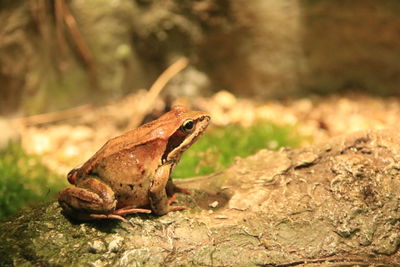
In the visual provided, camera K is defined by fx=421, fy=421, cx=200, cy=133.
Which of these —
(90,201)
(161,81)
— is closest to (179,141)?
(90,201)

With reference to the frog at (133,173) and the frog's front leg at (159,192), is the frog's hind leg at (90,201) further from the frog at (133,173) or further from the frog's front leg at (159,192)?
the frog's front leg at (159,192)

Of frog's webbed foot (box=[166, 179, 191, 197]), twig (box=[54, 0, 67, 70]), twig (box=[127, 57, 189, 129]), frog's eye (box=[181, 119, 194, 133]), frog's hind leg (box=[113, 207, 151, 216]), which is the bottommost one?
twig (box=[127, 57, 189, 129])

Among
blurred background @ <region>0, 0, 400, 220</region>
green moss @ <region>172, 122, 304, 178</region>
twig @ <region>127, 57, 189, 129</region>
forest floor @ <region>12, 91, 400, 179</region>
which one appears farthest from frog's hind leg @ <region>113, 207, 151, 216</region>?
twig @ <region>127, 57, 189, 129</region>

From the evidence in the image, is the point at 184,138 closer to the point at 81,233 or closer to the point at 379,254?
the point at 81,233

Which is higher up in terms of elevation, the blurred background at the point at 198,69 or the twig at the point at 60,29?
the twig at the point at 60,29

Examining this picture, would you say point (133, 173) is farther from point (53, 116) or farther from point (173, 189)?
point (53, 116)

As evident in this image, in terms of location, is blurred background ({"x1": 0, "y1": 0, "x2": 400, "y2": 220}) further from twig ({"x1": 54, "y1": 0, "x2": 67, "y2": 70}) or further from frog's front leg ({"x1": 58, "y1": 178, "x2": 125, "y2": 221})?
frog's front leg ({"x1": 58, "y1": 178, "x2": 125, "y2": 221})

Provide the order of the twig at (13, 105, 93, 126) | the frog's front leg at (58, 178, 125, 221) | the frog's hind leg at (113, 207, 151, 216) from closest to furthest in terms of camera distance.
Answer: the frog's front leg at (58, 178, 125, 221)
the frog's hind leg at (113, 207, 151, 216)
the twig at (13, 105, 93, 126)

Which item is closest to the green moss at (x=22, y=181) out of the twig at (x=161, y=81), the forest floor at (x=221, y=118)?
the forest floor at (x=221, y=118)

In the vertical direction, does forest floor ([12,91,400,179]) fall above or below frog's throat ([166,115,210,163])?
below
